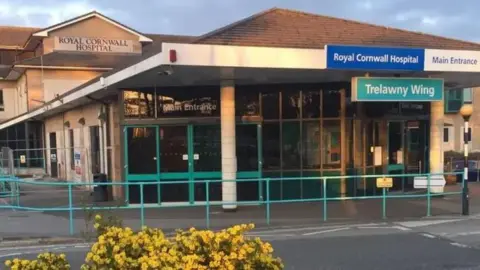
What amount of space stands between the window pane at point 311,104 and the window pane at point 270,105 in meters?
0.90

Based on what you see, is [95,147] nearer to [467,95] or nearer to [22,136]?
[22,136]

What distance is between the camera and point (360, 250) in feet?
26.2

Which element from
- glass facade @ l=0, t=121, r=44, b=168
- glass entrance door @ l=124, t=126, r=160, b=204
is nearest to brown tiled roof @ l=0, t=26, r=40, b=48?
glass facade @ l=0, t=121, r=44, b=168

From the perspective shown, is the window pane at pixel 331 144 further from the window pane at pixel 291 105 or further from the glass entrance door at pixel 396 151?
the glass entrance door at pixel 396 151

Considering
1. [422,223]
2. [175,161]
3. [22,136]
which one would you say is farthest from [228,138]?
[22,136]

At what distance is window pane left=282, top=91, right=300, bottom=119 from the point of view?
46.4 feet

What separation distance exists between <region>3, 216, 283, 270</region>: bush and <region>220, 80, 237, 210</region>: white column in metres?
8.45

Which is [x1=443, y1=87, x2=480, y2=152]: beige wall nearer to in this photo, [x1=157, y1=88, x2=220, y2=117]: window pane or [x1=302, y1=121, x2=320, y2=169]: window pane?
[x1=302, y1=121, x2=320, y2=169]: window pane

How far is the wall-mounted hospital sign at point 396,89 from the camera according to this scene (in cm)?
1120

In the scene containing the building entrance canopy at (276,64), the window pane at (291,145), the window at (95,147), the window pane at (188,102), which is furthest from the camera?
the window at (95,147)

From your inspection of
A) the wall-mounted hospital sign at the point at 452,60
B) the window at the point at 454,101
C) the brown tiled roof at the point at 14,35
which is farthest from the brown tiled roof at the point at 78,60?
the wall-mounted hospital sign at the point at 452,60

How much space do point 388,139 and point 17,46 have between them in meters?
38.6

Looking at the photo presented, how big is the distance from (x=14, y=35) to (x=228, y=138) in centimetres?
4282

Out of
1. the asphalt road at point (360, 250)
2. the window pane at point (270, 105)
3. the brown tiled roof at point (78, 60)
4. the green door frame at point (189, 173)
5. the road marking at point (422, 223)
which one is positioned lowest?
the road marking at point (422, 223)
